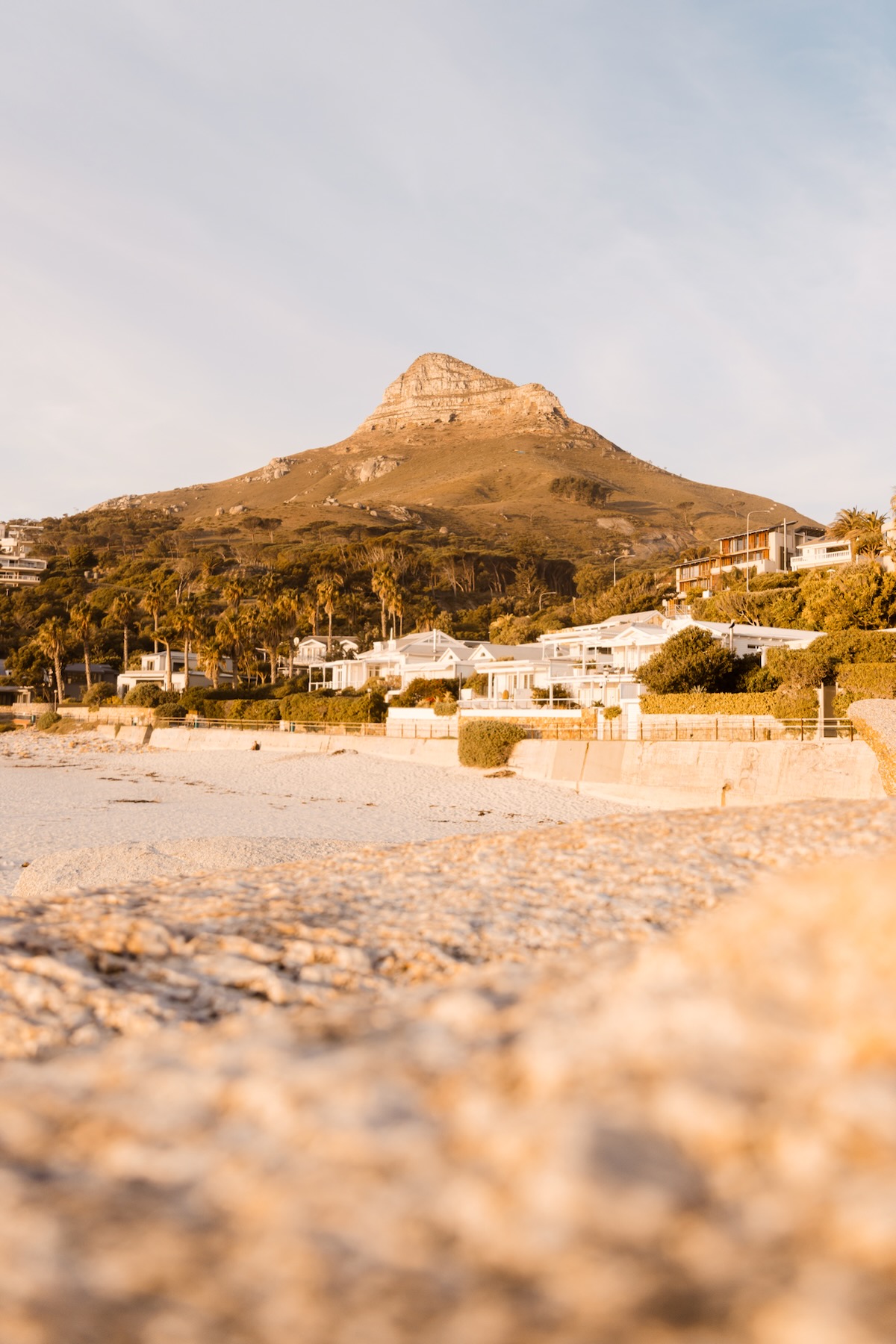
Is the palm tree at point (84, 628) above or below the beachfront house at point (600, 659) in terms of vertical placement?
above

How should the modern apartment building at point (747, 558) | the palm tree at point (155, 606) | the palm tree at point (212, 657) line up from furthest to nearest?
the modern apartment building at point (747, 558)
the palm tree at point (155, 606)
the palm tree at point (212, 657)

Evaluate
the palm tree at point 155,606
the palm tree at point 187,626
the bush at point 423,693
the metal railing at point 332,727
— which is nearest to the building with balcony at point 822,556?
the bush at point 423,693

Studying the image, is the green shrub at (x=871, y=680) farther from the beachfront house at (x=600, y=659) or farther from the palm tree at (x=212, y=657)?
the palm tree at (x=212, y=657)

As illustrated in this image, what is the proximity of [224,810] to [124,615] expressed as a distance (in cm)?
6451

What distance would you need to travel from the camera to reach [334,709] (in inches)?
2101

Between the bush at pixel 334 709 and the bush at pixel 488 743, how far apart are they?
12.9 meters

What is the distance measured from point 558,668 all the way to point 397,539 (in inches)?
2630

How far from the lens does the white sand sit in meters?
15.1

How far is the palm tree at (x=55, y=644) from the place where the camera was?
75.8 meters

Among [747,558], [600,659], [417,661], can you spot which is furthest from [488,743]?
[747,558]

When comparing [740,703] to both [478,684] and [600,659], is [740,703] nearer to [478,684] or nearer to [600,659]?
[600,659]

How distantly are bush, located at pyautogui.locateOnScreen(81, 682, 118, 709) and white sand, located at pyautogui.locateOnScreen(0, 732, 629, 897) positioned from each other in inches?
754

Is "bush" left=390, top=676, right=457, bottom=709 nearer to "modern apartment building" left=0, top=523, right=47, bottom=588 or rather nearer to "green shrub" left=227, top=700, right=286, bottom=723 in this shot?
"green shrub" left=227, top=700, right=286, bottom=723

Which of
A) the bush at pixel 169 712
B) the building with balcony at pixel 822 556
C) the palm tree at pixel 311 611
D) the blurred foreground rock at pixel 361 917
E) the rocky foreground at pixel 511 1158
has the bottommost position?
the bush at pixel 169 712
